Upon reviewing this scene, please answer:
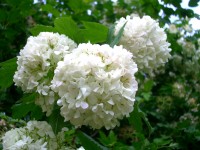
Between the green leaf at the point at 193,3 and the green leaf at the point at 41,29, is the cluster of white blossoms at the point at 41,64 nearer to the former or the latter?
the green leaf at the point at 41,29

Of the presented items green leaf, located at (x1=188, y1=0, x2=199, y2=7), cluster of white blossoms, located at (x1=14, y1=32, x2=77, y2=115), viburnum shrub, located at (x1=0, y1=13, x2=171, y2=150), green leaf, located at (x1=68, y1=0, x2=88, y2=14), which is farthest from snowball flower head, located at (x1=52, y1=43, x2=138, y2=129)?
green leaf, located at (x1=68, y1=0, x2=88, y2=14)

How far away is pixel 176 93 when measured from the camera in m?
3.41

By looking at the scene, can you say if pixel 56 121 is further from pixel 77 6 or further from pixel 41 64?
pixel 77 6

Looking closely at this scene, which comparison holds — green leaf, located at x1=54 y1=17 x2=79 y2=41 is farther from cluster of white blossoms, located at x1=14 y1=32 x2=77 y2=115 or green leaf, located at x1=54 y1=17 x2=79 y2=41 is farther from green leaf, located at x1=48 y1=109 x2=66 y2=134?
green leaf, located at x1=48 y1=109 x2=66 y2=134

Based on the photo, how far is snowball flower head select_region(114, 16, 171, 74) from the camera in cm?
151

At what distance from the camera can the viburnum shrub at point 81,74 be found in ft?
3.69

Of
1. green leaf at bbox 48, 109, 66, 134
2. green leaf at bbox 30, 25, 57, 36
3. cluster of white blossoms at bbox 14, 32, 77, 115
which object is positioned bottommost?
green leaf at bbox 48, 109, 66, 134

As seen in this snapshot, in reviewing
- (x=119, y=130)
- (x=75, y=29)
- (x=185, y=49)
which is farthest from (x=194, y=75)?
(x=75, y=29)

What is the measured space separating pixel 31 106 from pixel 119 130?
172 centimetres

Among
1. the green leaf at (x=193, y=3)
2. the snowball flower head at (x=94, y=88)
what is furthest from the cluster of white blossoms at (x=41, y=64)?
the green leaf at (x=193, y=3)

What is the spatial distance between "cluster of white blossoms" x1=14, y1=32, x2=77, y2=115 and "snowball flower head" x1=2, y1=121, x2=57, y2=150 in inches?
3.5

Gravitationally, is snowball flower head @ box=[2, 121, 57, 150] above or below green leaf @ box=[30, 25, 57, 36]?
below

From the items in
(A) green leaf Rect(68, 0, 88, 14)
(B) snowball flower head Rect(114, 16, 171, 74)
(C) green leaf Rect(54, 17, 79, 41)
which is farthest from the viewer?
(A) green leaf Rect(68, 0, 88, 14)

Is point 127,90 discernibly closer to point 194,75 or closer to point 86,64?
point 86,64
